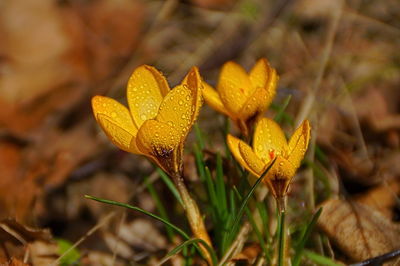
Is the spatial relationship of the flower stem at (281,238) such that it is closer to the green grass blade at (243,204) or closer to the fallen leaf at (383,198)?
the green grass blade at (243,204)

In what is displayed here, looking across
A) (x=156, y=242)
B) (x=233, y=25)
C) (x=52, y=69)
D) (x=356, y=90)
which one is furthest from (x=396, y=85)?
(x=52, y=69)

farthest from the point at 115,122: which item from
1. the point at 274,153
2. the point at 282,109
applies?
the point at 282,109

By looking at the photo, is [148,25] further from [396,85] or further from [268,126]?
[268,126]

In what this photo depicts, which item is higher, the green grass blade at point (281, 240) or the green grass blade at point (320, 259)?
the green grass blade at point (281, 240)

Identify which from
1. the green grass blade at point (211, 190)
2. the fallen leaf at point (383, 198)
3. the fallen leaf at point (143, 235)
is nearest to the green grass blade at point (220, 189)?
the green grass blade at point (211, 190)

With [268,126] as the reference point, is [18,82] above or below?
below
